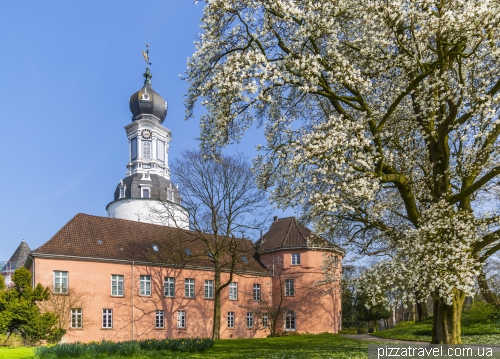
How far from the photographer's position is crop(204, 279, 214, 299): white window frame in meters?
36.2

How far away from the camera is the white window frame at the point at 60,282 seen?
28.8 meters

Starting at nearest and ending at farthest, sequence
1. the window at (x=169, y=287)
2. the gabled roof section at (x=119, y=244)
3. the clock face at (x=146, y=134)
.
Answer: the gabled roof section at (x=119, y=244)
the window at (x=169, y=287)
the clock face at (x=146, y=134)

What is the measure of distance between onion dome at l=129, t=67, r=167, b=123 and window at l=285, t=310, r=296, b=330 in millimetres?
29398

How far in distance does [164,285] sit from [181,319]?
2.85 metres

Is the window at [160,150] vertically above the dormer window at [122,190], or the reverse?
the window at [160,150]

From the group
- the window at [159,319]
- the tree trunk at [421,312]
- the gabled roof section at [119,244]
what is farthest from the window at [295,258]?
the window at [159,319]

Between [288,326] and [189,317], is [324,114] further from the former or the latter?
[288,326]

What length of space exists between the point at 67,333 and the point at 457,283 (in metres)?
24.9

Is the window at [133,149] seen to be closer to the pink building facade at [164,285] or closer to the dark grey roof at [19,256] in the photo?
the dark grey roof at [19,256]

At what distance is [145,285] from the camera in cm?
3284

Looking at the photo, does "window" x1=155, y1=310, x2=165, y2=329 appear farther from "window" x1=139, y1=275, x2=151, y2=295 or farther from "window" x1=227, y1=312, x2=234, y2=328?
"window" x1=227, y1=312, x2=234, y2=328

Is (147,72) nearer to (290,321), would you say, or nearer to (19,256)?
(19,256)

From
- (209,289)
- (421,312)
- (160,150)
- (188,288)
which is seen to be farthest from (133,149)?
(421,312)

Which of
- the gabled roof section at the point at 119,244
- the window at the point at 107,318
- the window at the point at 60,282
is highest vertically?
the gabled roof section at the point at 119,244
